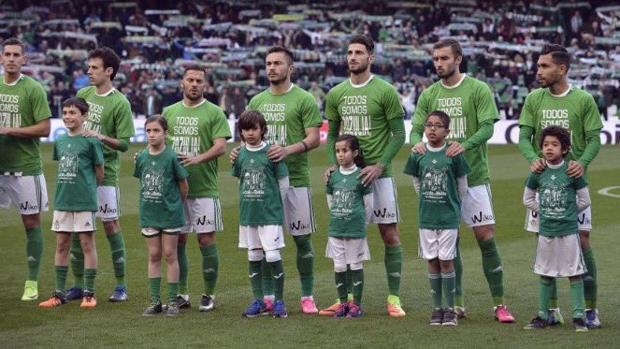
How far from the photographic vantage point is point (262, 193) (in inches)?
392

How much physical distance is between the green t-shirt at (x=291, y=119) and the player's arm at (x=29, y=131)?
1971mm

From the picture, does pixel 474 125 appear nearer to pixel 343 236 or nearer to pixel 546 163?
pixel 546 163

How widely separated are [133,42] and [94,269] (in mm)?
32303

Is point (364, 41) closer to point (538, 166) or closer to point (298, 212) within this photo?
point (298, 212)

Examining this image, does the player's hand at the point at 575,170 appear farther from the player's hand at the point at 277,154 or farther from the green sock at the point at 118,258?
the green sock at the point at 118,258

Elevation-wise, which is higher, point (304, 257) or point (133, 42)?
point (133, 42)

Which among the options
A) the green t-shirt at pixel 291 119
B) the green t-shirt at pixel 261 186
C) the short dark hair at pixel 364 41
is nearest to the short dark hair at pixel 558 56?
the short dark hair at pixel 364 41

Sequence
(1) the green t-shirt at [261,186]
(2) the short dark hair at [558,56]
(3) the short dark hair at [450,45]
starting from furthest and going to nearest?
(1) the green t-shirt at [261,186] < (3) the short dark hair at [450,45] < (2) the short dark hair at [558,56]

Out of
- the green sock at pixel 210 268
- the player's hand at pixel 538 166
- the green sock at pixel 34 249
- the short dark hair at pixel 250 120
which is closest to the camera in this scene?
the player's hand at pixel 538 166

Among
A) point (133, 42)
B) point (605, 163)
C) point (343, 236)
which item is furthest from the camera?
point (133, 42)

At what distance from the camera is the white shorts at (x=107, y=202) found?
35.7 feet

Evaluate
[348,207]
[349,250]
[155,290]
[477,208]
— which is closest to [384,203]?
[348,207]

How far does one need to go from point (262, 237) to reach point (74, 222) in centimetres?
169

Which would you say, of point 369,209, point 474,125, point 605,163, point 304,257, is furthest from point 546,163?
point 605,163
